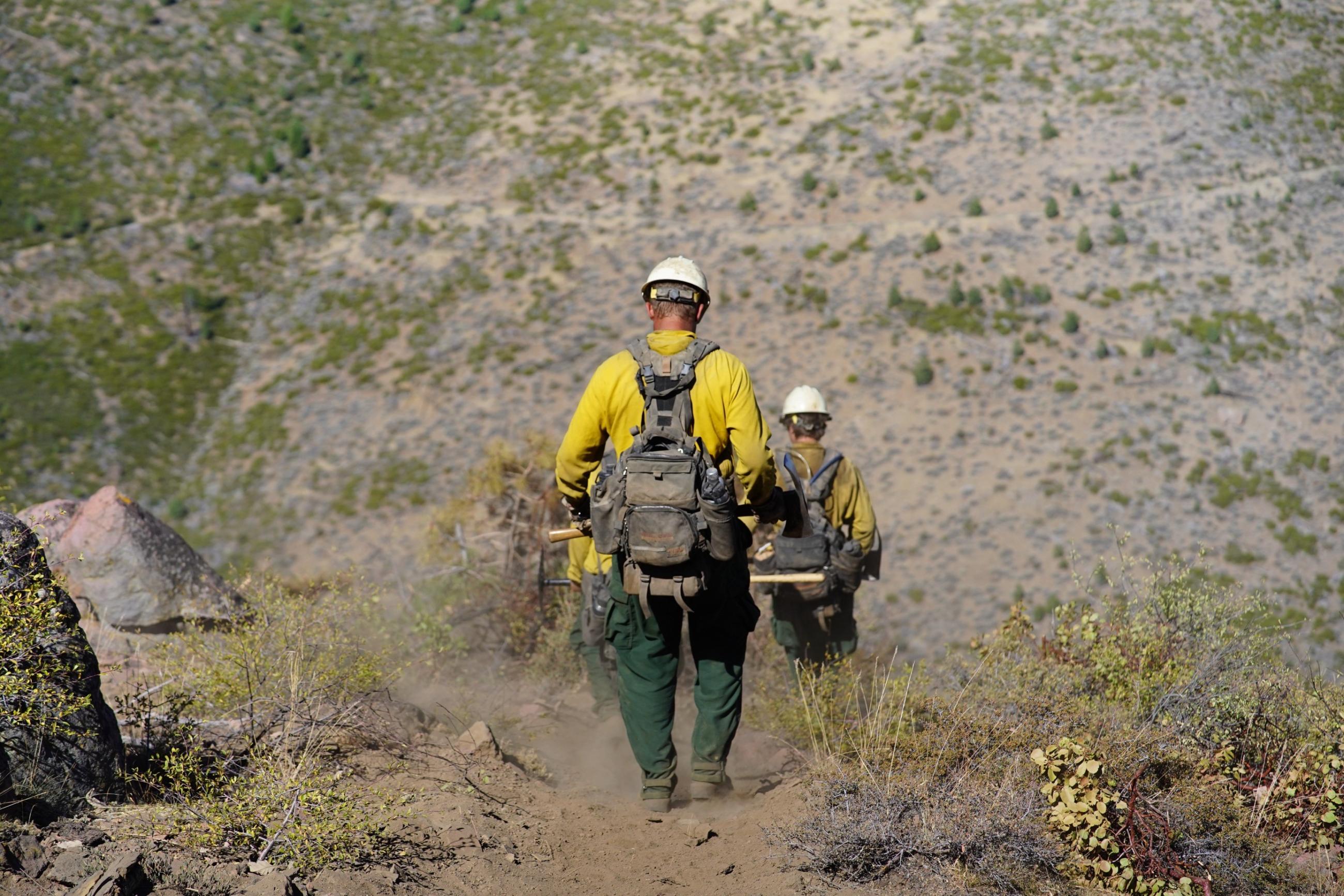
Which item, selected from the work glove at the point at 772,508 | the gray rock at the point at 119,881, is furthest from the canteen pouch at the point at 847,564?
the gray rock at the point at 119,881

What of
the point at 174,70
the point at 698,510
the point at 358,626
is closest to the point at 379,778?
the point at 698,510

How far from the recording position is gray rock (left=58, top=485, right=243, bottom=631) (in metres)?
8.09

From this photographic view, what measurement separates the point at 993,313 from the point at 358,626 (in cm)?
1511

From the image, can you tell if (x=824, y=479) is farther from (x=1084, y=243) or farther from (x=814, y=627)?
(x=1084, y=243)

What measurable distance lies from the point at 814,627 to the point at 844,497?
93 cm

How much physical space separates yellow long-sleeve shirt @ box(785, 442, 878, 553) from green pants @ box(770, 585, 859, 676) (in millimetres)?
451

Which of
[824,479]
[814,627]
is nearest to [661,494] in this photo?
[824,479]

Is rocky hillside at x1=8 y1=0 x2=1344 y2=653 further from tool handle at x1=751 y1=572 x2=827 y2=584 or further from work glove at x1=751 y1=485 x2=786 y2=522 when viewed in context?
work glove at x1=751 y1=485 x2=786 y2=522

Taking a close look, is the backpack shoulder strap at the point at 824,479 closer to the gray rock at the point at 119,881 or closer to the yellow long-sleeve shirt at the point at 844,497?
the yellow long-sleeve shirt at the point at 844,497

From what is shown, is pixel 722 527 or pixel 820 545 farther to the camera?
pixel 820 545

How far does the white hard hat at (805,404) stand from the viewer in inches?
299

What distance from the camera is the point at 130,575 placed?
8.16 meters

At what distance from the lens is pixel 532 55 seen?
2995 cm

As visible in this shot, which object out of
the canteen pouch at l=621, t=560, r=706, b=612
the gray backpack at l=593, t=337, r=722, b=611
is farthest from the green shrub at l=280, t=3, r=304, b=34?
the canteen pouch at l=621, t=560, r=706, b=612
